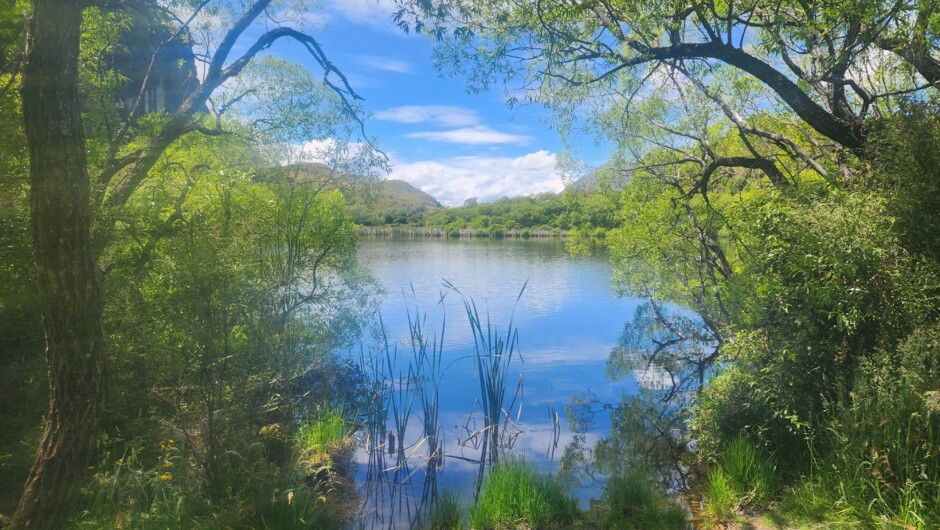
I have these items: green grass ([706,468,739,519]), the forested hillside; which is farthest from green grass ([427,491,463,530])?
green grass ([706,468,739,519])

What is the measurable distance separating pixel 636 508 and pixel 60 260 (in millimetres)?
5537

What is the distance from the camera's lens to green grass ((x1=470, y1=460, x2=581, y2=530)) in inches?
212

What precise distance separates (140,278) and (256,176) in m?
5.08

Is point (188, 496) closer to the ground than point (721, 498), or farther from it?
farther from it

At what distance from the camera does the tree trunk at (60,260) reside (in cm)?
293

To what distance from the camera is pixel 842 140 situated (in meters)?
6.03

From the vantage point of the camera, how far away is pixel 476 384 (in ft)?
39.3

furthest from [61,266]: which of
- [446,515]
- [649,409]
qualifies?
[649,409]

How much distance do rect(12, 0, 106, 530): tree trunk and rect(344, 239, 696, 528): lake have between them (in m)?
3.55

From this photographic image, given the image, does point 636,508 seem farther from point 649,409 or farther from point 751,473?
point 649,409

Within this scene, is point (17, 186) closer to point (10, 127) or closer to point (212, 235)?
point (10, 127)

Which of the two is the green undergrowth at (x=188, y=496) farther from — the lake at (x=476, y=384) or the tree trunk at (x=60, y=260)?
the lake at (x=476, y=384)

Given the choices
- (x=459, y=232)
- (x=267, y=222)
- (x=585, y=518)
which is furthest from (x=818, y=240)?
(x=459, y=232)

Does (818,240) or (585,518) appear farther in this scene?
(585,518)
